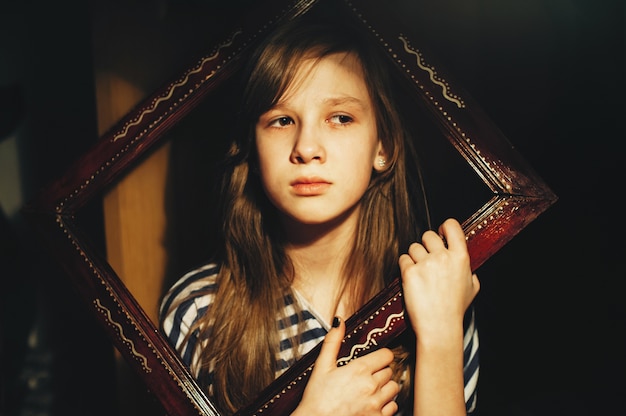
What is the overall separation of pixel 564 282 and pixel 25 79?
119 cm

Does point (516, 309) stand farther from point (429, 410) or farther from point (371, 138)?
point (371, 138)

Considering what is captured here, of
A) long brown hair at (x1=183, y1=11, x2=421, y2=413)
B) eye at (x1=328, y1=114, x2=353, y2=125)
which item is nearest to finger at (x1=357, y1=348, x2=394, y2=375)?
long brown hair at (x1=183, y1=11, x2=421, y2=413)

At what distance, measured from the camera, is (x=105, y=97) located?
0.89 meters

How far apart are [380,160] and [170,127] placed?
34 cm

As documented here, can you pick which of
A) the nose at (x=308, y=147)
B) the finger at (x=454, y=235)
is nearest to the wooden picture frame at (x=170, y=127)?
the finger at (x=454, y=235)

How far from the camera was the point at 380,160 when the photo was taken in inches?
28.0

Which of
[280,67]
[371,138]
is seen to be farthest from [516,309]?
[280,67]

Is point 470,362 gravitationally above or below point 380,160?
below

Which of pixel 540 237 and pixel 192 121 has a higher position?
pixel 192 121

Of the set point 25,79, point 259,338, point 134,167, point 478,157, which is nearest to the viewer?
point 478,157

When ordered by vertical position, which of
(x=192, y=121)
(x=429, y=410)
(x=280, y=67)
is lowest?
(x=429, y=410)

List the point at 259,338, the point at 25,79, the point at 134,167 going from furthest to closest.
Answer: the point at 25,79, the point at 134,167, the point at 259,338

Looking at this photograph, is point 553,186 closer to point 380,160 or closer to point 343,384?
point 380,160

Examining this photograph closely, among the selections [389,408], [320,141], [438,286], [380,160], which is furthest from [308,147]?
[389,408]
